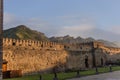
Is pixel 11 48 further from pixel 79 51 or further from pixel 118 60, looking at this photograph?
pixel 118 60

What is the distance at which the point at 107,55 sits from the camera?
43.3 m

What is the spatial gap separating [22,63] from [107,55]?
67.9 ft

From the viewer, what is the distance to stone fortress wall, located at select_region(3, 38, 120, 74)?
25.1 meters

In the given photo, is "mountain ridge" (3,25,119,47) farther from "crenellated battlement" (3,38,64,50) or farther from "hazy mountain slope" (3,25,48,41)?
"crenellated battlement" (3,38,64,50)

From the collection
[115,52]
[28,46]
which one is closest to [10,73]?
[28,46]

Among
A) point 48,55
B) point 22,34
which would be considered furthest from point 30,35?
point 48,55

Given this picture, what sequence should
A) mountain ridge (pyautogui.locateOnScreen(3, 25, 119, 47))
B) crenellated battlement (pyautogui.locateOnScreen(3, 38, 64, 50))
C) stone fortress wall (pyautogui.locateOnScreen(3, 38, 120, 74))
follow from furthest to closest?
mountain ridge (pyautogui.locateOnScreen(3, 25, 119, 47))
stone fortress wall (pyautogui.locateOnScreen(3, 38, 120, 74))
crenellated battlement (pyautogui.locateOnScreen(3, 38, 64, 50))

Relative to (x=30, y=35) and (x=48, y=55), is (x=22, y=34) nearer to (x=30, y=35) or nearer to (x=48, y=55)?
(x=30, y=35)

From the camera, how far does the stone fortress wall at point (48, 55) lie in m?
25.1

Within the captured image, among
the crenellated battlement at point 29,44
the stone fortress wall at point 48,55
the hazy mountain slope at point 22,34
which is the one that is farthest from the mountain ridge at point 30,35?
the crenellated battlement at point 29,44

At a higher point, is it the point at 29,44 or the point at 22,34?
the point at 22,34

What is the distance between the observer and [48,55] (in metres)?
29.6

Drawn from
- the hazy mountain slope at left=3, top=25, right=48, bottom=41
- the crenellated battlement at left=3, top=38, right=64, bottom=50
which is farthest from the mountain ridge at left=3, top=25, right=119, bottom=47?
the crenellated battlement at left=3, top=38, right=64, bottom=50

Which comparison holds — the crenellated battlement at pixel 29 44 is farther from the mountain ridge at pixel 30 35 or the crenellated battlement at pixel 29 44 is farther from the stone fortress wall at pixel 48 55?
the mountain ridge at pixel 30 35
